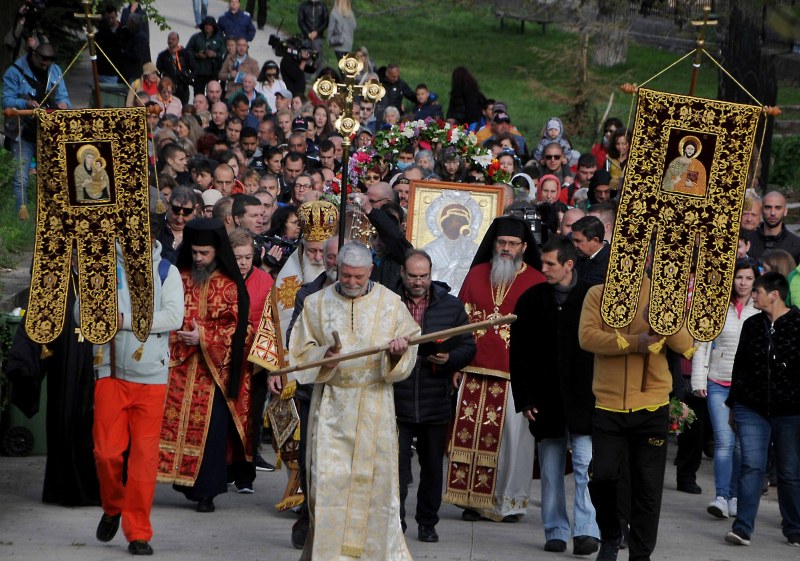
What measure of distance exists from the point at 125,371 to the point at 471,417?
281 cm

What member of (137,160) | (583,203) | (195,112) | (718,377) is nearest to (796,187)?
(583,203)

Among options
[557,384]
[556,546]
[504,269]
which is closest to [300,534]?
[556,546]

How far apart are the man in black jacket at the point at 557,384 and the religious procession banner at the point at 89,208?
2437 millimetres

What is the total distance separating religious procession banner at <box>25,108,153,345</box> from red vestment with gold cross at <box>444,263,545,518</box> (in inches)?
106

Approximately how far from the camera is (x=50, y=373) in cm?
1083

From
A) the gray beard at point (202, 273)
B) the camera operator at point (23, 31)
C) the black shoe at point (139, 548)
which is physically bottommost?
the black shoe at point (139, 548)

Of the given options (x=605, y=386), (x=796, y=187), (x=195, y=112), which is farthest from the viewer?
(x=796, y=187)

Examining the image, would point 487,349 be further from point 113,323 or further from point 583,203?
point 583,203

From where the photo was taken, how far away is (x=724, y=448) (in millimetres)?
11211

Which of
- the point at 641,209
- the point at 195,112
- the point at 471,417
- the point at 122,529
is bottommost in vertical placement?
the point at 122,529

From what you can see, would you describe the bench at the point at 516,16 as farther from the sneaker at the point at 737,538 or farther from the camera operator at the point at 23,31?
the sneaker at the point at 737,538

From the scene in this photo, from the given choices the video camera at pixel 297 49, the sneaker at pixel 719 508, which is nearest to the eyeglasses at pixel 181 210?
the sneaker at pixel 719 508

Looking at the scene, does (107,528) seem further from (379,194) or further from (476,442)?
(379,194)

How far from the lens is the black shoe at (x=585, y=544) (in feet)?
31.8
